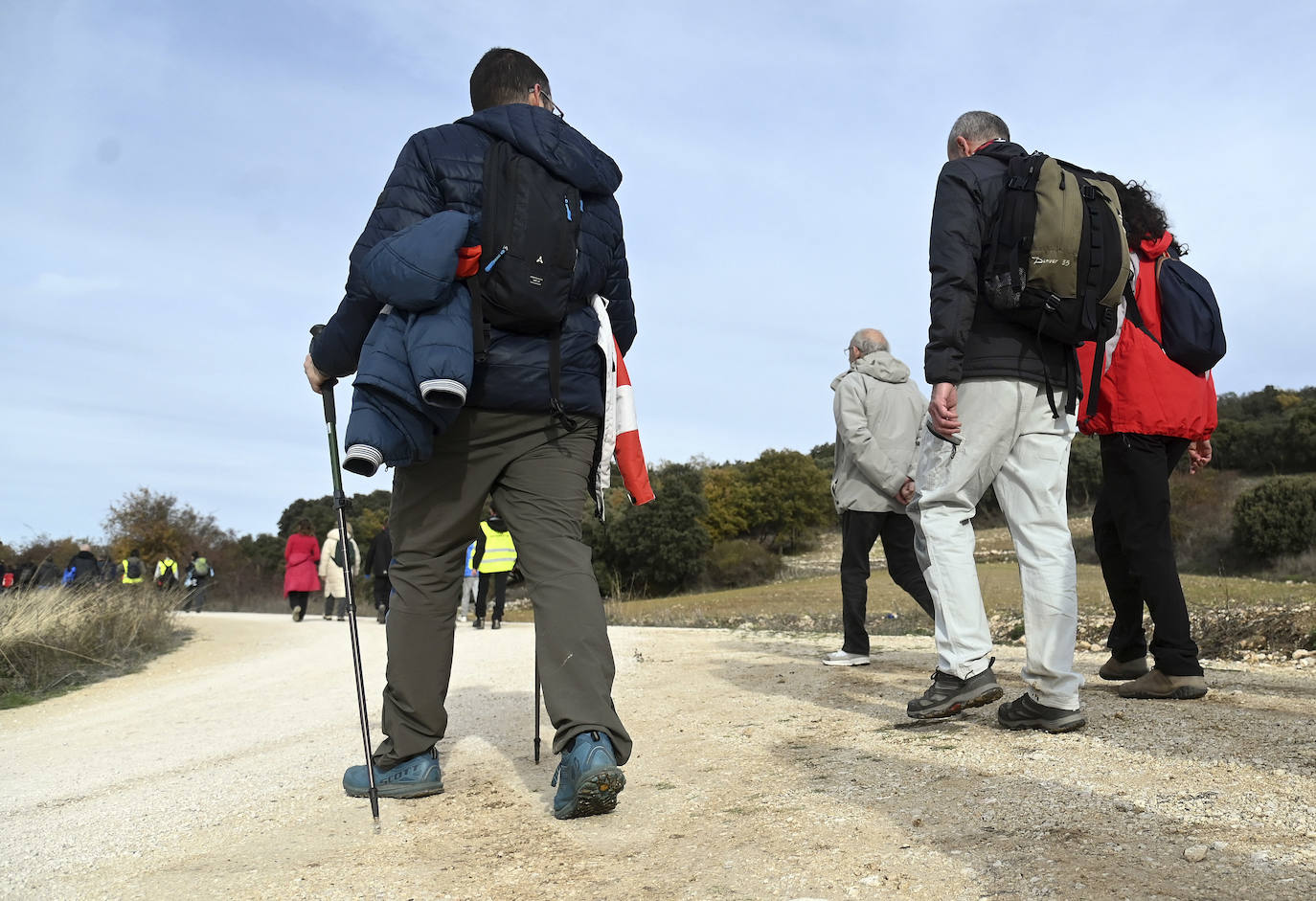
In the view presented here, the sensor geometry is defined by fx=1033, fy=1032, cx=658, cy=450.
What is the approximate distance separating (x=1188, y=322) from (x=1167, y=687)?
67.5 inches

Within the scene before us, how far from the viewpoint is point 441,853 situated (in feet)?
10.0

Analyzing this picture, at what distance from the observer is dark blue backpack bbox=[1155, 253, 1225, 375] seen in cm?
488

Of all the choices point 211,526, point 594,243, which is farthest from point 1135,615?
point 211,526

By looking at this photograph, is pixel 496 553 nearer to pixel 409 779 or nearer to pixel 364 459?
pixel 409 779

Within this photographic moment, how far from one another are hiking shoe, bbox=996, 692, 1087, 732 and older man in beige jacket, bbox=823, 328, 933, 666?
8.53ft

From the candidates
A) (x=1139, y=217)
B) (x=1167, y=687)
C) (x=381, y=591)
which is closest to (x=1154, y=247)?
(x=1139, y=217)

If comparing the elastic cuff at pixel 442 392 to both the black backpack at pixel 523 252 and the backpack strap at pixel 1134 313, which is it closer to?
the black backpack at pixel 523 252

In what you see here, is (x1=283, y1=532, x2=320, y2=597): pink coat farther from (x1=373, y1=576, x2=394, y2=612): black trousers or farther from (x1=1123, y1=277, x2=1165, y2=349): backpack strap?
(x1=1123, y1=277, x2=1165, y2=349): backpack strap

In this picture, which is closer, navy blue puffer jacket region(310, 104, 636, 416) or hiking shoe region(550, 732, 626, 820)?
hiking shoe region(550, 732, 626, 820)

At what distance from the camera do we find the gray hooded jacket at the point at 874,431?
6805 millimetres

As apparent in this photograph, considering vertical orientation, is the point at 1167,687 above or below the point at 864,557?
below

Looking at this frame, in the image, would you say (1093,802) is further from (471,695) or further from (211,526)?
(211,526)

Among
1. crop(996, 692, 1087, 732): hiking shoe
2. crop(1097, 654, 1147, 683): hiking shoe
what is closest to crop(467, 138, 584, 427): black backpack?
crop(996, 692, 1087, 732): hiking shoe

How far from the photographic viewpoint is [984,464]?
4.21 m
